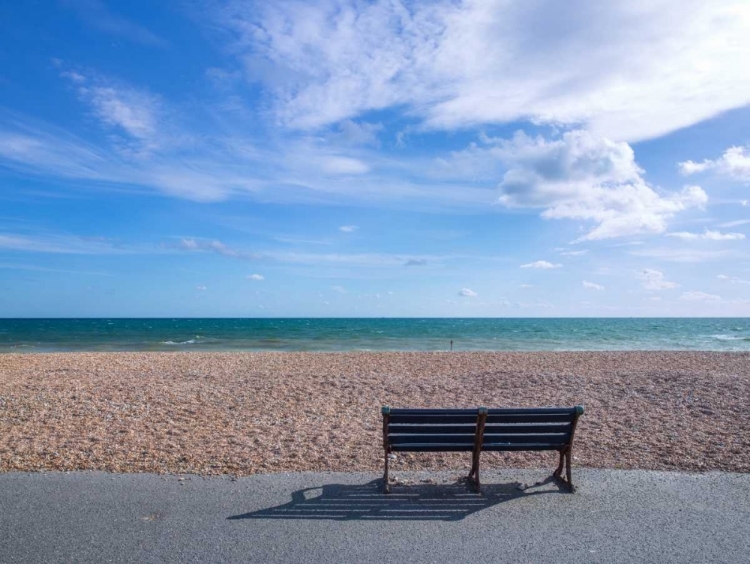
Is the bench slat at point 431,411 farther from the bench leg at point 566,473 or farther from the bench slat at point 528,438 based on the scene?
the bench leg at point 566,473

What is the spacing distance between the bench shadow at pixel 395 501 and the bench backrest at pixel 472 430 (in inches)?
14.4

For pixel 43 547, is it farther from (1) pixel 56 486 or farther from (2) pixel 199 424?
(2) pixel 199 424

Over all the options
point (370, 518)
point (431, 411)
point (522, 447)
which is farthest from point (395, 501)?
point (522, 447)

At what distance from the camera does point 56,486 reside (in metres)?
4.96

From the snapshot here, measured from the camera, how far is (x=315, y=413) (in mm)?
8812

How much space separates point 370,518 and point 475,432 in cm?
129

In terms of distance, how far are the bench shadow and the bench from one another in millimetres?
166

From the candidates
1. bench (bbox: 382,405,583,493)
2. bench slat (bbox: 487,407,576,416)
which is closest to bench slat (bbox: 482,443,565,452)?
bench (bbox: 382,405,583,493)

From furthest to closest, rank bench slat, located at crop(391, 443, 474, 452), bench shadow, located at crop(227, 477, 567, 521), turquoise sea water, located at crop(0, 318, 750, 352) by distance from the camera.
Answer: turquoise sea water, located at crop(0, 318, 750, 352), bench slat, located at crop(391, 443, 474, 452), bench shadow, located at crop(227, 477, 567, 521)

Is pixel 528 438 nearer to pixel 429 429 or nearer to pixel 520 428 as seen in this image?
pixel 520 428

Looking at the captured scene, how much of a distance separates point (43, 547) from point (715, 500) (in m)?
5.35

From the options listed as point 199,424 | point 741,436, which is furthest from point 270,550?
point 741,436

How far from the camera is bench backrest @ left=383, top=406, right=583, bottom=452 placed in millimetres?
4980

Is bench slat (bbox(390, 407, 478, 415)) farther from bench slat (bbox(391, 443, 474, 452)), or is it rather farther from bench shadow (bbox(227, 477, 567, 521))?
bench shadow (bbox(227, 477, 567, 521))
